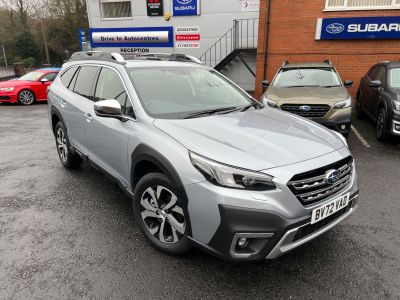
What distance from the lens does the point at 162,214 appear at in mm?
2793

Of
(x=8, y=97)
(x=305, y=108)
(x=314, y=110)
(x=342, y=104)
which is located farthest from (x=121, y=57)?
(x=8, y=97)

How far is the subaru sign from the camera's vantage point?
45.9 feet

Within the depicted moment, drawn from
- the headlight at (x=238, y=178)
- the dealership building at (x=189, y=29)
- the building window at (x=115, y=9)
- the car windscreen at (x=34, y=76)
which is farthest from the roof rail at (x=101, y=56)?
the building window at (x=115, y=9)

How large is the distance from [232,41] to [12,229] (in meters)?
12.6

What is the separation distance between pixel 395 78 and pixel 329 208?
18.0 feet

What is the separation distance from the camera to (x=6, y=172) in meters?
5.07

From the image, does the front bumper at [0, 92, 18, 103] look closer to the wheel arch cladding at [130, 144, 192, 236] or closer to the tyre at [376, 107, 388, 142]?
the wheel arch cladding at [130, 144, 192, 236]

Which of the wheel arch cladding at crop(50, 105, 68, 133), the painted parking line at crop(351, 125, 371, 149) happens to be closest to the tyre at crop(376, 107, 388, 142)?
the painted parking line at crop(351, 125, 371, 149)

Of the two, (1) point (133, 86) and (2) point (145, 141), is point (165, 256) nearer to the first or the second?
(2) point (145, 141)

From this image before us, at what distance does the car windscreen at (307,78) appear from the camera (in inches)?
274

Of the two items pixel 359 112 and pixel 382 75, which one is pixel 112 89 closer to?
pixel 382 75

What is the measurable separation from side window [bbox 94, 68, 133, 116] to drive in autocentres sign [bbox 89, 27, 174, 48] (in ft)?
38.6

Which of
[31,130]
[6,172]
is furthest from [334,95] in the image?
[31,130]

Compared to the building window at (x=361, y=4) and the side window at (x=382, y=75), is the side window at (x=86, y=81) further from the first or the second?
the building window at (x=361, y=4)
